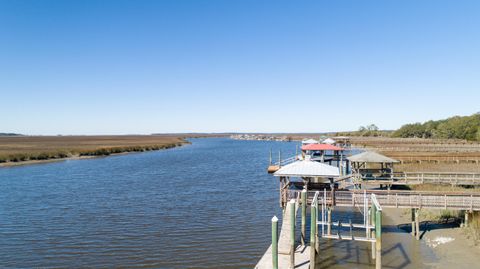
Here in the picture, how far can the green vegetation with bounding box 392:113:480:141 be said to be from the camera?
82544mm

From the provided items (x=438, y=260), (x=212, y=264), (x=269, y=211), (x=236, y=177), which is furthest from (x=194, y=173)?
(x=438, y=260)

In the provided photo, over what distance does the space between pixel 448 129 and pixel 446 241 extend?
9050 cm

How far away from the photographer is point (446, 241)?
16.2 m

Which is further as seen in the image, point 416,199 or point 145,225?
point 145,225

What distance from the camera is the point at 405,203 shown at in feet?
55.6

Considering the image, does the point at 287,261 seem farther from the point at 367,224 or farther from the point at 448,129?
the point at 448,129

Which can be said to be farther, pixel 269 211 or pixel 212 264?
pixel 269 211

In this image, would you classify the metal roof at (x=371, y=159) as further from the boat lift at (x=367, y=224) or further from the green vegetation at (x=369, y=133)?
the green vegetation at (x=369, y=133)

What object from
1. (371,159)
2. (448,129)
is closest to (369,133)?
(448,129)

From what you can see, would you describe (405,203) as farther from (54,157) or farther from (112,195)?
(54,157)

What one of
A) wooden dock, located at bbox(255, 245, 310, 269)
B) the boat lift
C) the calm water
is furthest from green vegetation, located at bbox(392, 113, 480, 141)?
wooden dock, located at bbox(255, 245, 310, 269)

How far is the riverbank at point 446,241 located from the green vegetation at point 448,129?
68474 mm

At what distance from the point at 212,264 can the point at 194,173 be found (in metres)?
28.4

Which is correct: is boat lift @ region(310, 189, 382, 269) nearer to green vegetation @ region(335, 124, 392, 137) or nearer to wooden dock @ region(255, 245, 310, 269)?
wooden dock @ region(255, 245, 310, 269)
